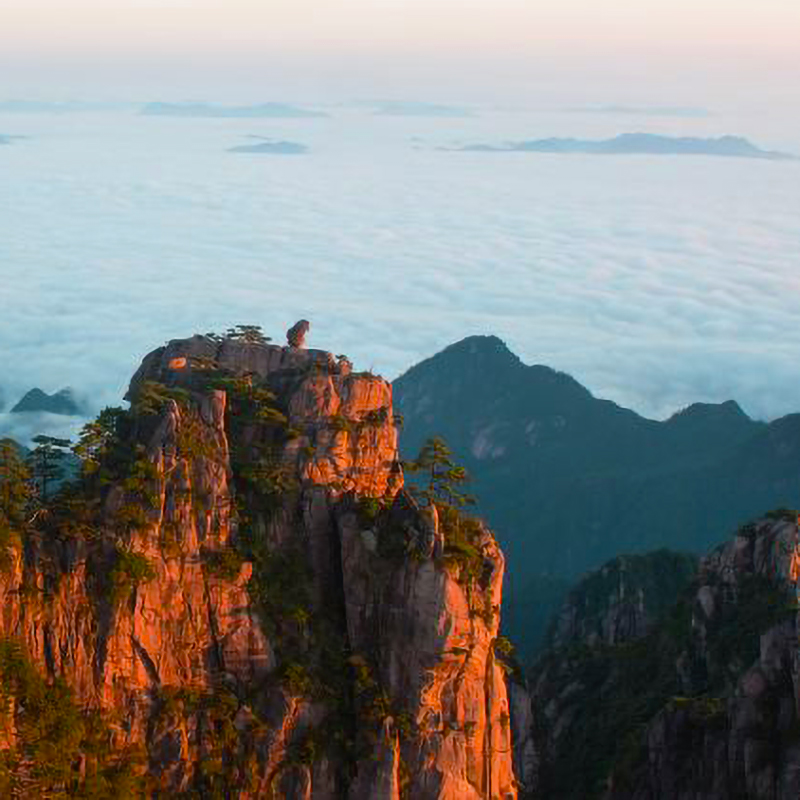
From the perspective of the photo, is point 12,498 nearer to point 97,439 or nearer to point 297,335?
point 97,439

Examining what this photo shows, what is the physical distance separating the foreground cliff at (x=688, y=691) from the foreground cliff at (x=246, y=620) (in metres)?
16.7

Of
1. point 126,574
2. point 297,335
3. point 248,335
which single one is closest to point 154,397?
point 126,574

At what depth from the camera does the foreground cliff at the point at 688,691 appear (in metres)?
75.1

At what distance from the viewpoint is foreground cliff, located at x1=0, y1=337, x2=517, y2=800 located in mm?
57406

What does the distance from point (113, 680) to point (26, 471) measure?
876 cm

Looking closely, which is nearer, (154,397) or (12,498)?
(12,498)

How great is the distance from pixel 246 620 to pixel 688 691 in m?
37.1

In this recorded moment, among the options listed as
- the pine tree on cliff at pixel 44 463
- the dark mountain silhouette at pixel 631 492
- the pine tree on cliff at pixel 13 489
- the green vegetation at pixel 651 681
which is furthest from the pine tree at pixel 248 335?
the dark mountain silhouette at pixel 631 492

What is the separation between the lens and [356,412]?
6562 centimetres

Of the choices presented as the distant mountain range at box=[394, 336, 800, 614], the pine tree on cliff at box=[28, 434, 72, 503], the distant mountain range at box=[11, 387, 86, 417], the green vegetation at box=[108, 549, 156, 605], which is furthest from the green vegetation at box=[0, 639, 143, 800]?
the distant mountain range at box=[11, 387, 86, 417]

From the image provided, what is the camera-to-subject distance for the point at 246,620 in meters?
60.4

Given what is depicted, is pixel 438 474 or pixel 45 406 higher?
pixel 438 474

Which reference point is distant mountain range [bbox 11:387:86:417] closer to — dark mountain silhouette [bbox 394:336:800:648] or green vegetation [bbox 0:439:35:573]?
dark mountain silhouette [bbox 394:336:800:648]

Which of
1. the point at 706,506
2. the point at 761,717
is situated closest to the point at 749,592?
the point at 761,717
